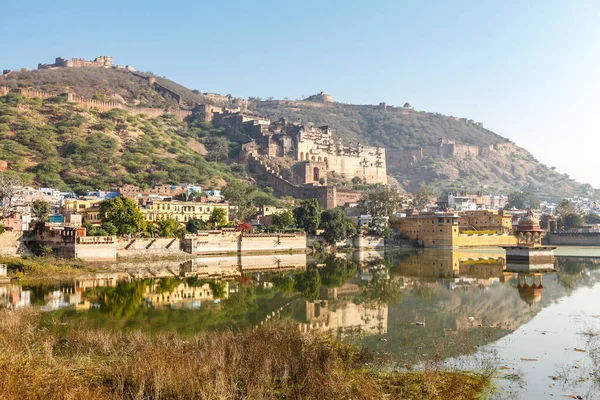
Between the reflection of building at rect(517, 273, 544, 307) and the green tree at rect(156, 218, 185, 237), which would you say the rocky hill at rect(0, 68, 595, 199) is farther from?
the reflection of building at rect(517, 273, 544, 307)

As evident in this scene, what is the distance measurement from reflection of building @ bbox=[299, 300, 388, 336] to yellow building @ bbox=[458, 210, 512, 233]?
1970 inches

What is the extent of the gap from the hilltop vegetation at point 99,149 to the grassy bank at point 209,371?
49.9 meters

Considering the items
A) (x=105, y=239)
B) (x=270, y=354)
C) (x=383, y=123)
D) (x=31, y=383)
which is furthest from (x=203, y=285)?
(x=383, y=123)

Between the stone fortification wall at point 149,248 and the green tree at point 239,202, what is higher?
the green tree at point 239,202

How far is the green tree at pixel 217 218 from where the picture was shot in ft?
165

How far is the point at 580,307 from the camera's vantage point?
21172mm

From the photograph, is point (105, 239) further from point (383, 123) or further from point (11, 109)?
point (383, 123)

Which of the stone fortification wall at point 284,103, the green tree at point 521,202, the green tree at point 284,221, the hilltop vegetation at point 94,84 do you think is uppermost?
the stone fortification wall at point 284,103

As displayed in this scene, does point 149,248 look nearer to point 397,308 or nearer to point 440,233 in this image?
point 397,308

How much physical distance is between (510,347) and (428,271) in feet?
69.5

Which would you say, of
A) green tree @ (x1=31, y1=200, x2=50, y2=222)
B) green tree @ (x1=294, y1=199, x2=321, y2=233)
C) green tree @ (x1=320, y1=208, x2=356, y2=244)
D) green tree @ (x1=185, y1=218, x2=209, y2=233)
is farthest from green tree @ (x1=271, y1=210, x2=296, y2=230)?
green tree @ (x1=31, y1=200, x2=50, y2=222)

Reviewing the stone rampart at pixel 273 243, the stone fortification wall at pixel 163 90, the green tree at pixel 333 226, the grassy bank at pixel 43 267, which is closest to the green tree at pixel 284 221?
the stone rampart at pixel 273 243

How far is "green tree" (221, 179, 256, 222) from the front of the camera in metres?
56.3

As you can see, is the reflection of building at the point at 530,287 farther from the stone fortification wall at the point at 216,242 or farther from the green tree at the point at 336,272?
the stone fortification wall at the point at 216,242
